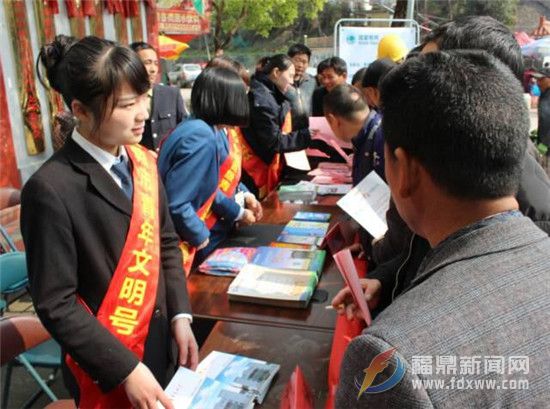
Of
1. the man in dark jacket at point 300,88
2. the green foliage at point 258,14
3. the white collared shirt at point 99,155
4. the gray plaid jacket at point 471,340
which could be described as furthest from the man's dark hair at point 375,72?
the green foliage at point 258,14

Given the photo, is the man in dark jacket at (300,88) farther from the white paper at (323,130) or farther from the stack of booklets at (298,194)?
the stack of booklets at (298,194)

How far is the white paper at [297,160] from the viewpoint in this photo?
3.39m

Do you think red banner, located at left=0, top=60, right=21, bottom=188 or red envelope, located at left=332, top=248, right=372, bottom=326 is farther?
red banner, located at left=0, top=60, right=21, bottom=188

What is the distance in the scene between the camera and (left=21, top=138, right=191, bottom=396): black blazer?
1.12 m

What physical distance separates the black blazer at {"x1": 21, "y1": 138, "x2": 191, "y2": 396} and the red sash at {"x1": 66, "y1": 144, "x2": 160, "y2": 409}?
0.03 meters

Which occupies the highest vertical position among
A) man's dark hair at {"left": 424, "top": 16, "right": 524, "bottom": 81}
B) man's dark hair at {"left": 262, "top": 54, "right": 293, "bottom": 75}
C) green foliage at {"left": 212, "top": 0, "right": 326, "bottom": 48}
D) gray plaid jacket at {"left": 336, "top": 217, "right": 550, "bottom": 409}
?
green foliage at {"left": 212, "top": 0, "right": 326, "bottom": 48}

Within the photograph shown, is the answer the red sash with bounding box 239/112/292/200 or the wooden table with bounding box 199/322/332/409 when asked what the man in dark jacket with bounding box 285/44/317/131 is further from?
the wooden table with bounding box 199/322/332/409

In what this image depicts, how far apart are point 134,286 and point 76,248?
0.21 meters

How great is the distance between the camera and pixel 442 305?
578 mm

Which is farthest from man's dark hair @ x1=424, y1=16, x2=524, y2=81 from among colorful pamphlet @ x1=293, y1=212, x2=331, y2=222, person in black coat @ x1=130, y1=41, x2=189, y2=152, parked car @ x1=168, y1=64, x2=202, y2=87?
parked car @ x1=168, y1=64, x2=202, y2=87

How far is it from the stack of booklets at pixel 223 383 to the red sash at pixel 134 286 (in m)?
0.16

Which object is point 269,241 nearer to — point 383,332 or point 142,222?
point 142,222

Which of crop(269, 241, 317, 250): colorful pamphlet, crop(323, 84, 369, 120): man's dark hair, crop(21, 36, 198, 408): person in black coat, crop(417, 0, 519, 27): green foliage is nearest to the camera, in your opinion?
crop(21, 36, 198, 408): person in black coat

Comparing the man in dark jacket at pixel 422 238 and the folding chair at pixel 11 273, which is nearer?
the man in dark jacket at pixel 422 238
